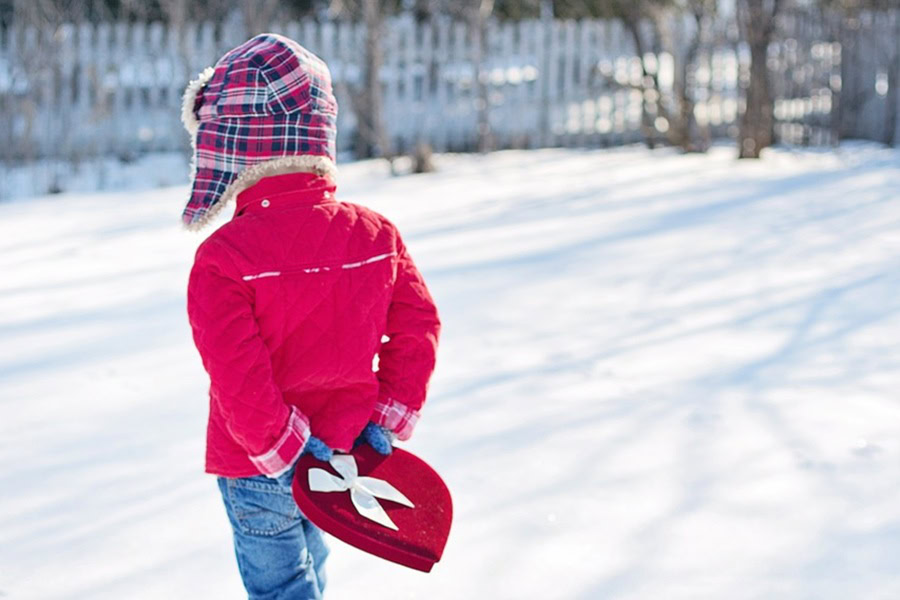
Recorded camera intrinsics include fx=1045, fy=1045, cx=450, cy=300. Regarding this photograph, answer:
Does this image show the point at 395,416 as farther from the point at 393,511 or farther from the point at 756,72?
the point at 756,72

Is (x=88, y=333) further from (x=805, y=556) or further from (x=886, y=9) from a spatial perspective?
(x=886, y=9)

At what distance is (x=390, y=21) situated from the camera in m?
11.7

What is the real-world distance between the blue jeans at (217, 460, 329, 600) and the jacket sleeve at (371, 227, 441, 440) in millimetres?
236

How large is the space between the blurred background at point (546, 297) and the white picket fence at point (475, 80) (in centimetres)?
4

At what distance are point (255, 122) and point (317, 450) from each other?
59cm

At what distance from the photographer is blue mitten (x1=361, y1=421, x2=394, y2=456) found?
1.96m

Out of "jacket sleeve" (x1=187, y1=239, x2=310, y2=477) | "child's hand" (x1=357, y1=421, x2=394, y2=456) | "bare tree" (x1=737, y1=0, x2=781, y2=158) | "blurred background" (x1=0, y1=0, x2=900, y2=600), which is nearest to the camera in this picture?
"jacket sleeve" (x1=187, y1=239, x2=310, y2=477)

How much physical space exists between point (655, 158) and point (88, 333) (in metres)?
7.12

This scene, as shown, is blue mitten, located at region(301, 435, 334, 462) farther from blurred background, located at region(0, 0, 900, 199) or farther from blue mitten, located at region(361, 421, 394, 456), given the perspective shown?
blurred background, located at region(0, 0, 900, 199)

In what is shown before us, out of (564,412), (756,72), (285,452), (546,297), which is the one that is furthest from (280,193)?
(756,72)

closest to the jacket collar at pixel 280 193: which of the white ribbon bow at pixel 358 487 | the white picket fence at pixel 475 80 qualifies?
the white ribbon bow at pixel 358 487

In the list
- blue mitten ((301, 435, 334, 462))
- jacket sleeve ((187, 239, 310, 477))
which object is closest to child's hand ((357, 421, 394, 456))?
blue mitten ((301, 435, 334, 462))

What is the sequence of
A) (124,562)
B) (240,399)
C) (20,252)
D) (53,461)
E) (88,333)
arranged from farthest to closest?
1. (20,252)
2. (88,333)
3. (53,461)
4. (124,562)
5. (240,399)

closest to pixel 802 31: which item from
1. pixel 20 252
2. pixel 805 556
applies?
pixel 20 252
